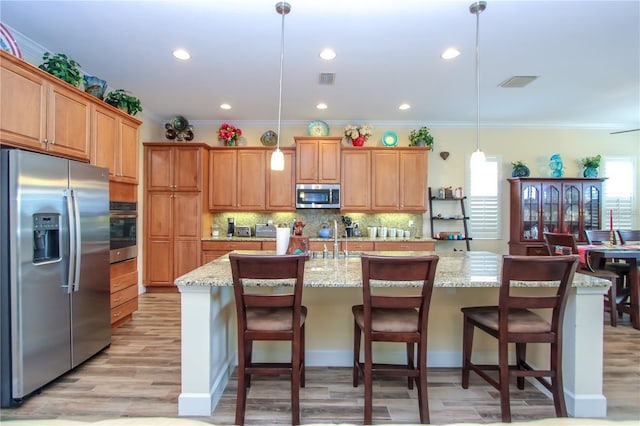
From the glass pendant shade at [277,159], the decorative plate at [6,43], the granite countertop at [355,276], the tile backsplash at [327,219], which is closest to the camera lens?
the granite countertop at [355,276]

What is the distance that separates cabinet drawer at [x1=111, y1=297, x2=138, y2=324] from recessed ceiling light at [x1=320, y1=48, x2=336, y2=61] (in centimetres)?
330

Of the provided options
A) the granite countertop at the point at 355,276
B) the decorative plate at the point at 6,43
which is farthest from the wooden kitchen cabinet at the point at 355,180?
the decorative plate at the point at 6,43

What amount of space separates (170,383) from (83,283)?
42.8 inches

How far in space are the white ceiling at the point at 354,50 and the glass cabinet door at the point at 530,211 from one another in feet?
4.07

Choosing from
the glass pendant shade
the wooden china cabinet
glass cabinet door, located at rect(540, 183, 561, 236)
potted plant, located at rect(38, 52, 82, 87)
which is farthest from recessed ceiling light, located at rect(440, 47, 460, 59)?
potted plant, located at rect(38, 52, 82, 87)

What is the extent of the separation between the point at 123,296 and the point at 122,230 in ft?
2.35

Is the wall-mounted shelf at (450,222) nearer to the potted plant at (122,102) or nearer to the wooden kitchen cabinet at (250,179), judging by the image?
the wooden kitchen cabinet at (250,179)

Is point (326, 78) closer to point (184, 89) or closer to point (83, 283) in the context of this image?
point (184, 89)

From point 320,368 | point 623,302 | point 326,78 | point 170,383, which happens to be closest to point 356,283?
point 320,368

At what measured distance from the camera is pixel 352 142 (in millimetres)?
5246

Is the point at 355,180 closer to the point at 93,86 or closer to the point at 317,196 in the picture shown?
the point at 317,196

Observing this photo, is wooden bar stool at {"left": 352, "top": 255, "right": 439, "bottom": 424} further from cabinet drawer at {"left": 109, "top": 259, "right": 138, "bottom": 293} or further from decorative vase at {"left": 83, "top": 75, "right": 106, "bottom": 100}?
decorative vase at {"left": 83, "top": 75, "right": 106, "bottom": 100}

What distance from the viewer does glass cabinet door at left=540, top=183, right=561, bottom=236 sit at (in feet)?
16.4

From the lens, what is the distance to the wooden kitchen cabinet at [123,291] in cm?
325
